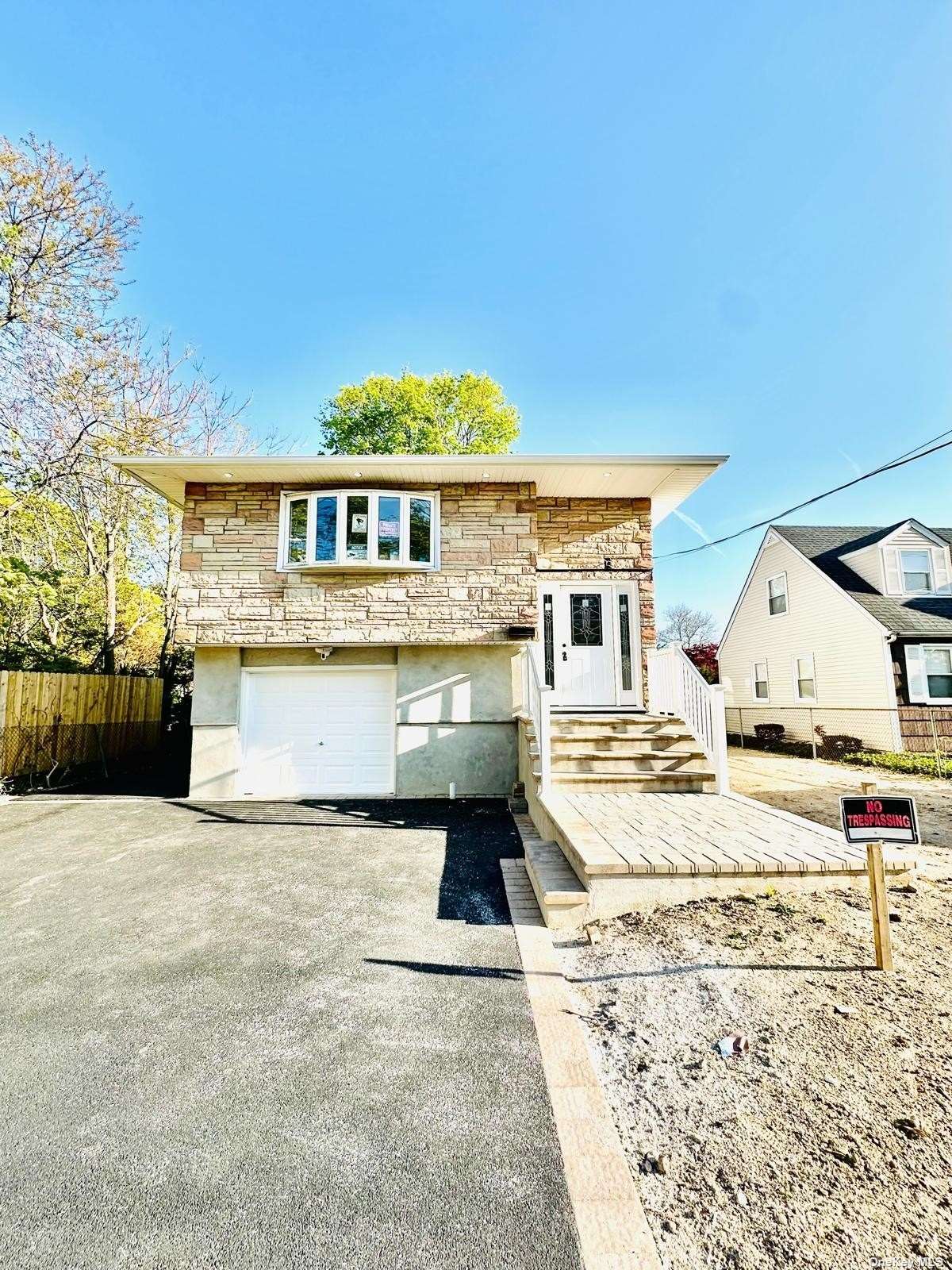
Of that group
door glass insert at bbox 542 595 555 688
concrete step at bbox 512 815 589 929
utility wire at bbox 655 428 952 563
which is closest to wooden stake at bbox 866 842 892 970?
concrete step at bbox 512 815 589 929

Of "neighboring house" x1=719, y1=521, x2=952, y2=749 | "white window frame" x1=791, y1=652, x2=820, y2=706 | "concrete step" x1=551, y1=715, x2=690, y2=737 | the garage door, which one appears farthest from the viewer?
"white window frame" x1=791, y1=652, x2=820, y2=706

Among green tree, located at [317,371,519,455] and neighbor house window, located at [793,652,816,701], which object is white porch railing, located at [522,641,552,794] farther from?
green tree, located at [317,371,519,455]

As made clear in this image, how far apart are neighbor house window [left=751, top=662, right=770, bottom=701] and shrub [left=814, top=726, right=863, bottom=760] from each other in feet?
11.7

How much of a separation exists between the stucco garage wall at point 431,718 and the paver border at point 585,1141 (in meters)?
4.90

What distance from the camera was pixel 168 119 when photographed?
9281 millimetres

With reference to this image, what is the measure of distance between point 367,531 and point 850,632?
13.2 metres

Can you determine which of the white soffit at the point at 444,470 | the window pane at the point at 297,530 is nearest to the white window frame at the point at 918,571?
the white soffit at the point at 444,470

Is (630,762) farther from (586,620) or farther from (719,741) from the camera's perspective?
(586,620)

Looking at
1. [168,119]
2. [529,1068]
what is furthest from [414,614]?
[168,119]

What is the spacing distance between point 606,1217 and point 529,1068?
29.9 inches

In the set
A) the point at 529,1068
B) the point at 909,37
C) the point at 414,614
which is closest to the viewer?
the point at 529,1068

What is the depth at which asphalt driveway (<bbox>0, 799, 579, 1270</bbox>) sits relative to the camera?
1.62m

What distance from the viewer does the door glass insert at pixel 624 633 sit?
337 inches

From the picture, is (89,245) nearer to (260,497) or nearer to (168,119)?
(168,119)
